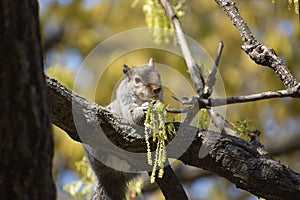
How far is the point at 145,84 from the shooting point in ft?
11.0

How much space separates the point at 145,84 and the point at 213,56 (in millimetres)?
2055

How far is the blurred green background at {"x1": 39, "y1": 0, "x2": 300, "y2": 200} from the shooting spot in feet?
17.2

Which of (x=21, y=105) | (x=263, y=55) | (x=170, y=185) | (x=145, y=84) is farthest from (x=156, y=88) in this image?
(x=21, y=105)

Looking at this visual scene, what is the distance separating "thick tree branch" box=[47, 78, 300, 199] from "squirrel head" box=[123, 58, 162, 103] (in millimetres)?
907

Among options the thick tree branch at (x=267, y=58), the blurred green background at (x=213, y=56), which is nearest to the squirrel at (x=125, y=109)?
the thick tree branch at (x=267, y=58)

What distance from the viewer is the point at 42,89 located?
1.35 meters

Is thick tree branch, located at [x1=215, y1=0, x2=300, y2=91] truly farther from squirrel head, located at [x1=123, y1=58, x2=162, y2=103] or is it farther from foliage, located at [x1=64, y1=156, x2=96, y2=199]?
foliage, located at [x1=64, y1=156, x2=96, y2=199]

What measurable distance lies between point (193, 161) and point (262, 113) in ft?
9.86

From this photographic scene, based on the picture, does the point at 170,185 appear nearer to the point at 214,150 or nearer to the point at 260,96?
the point at 214,150

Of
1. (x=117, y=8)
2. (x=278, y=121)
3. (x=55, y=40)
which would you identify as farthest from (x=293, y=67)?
(x=55, y=40)

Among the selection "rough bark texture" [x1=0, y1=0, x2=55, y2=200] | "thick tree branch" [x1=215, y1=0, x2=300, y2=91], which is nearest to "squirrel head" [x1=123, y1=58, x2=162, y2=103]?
"thick tree branch" [x1=215, y1=0, x2=300, y2=91]

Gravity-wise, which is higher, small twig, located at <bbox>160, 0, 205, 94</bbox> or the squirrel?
small twig, located at <bbox>160, 0, 205, 94</bbox>

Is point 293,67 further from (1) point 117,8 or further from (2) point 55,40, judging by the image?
(2) point 55,40

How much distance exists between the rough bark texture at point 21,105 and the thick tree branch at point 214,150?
89 centimetres
